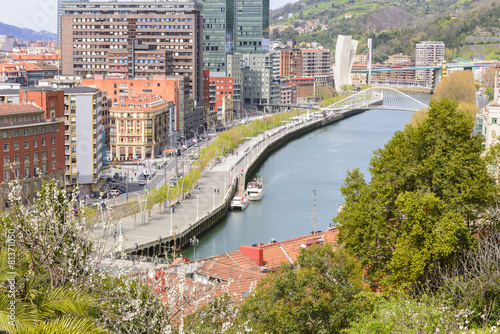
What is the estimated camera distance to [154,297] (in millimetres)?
5176

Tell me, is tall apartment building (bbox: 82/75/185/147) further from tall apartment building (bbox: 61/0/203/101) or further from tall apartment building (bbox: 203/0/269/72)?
tall apartment building (bbox: 203/0/269/72)

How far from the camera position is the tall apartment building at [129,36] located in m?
37.8

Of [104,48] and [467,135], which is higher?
[104,48]

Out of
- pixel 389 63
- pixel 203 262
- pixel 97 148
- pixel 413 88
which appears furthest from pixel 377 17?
pixel 203 262

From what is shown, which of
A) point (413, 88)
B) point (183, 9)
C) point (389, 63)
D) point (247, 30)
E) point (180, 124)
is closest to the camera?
point (180, 124)

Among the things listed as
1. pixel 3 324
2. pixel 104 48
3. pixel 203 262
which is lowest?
pixel 203 262

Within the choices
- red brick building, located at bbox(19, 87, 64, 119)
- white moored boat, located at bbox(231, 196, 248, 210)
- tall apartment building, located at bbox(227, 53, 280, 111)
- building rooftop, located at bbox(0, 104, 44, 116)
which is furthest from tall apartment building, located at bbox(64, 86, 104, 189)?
tall apartment building, located at bbox(227, 53, 280, 111)

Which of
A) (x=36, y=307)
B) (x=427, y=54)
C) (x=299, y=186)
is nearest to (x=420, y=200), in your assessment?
(x=36, y=307)

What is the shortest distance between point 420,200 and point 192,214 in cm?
1047

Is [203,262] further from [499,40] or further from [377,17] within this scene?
[377,17]

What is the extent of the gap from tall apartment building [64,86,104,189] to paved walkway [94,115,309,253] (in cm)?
239

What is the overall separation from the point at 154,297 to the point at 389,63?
83444mm

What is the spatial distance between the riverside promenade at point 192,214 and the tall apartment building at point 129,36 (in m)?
6.63

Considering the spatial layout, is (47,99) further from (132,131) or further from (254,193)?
(132,131)
